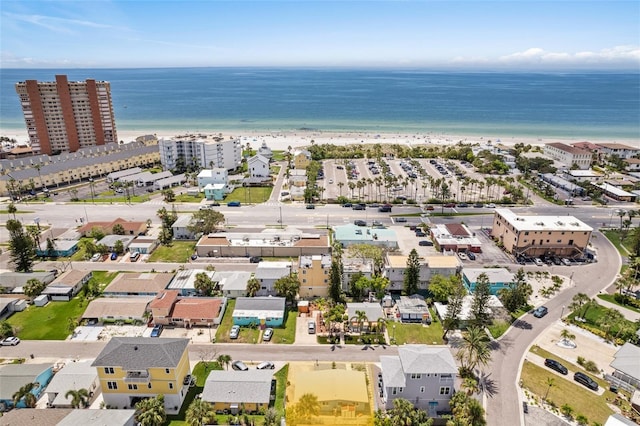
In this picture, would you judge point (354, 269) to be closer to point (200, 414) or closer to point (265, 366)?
point (265, 366)

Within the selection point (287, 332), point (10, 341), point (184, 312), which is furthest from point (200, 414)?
point (10, 341)

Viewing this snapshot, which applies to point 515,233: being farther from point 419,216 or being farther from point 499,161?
point 499,161

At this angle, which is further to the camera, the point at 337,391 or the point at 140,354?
the point at 140,354

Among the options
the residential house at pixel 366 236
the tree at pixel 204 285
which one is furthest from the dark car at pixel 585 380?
the tree at pixel 204 285

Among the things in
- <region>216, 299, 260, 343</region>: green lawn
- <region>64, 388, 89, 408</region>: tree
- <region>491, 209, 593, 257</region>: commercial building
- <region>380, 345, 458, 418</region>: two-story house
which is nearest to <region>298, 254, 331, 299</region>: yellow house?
<region>216, 299, 260, 343</region>: green lawn

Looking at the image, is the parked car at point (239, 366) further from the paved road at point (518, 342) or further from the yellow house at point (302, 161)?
the yellow house at point (302, 161)
